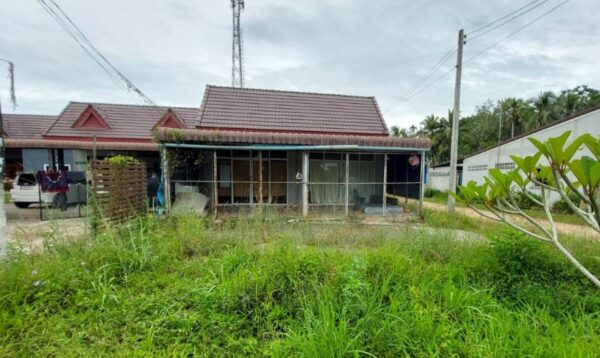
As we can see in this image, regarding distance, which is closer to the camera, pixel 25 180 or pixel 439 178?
pixel 25 180

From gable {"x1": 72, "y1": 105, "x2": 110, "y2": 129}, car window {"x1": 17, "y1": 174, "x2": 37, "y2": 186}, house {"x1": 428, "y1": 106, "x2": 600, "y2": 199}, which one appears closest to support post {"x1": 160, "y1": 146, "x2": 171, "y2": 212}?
car window {"x1": 17, "y1": 174, "x2": 37, "y2": 186}

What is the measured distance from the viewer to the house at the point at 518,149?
985 centimetres

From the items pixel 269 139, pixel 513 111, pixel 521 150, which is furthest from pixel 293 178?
pixel 513 111

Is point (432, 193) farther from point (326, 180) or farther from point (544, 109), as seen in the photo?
point (544, 109)

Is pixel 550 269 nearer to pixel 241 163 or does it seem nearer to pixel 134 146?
pixel 241 163

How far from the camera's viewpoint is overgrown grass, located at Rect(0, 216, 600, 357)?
2.02 m

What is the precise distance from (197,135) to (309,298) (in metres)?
6.37

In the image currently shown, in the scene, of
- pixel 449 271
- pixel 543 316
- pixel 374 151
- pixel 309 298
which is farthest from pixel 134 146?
pixel 543 316

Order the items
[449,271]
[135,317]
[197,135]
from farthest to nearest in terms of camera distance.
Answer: [197,135] < [449,271] < [135,317]

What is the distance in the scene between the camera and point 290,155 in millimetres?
9992

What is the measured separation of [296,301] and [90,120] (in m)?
19.1

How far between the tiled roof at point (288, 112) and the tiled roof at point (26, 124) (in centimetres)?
1650

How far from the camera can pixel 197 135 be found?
7.43m

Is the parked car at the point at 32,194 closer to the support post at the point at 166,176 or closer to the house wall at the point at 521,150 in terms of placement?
the support post at the point at 166,176
